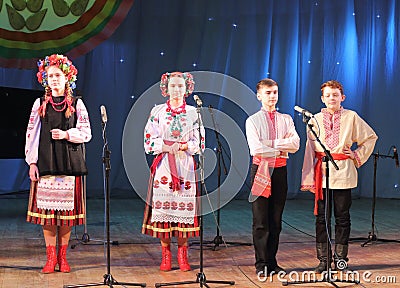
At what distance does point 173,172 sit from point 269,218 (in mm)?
712

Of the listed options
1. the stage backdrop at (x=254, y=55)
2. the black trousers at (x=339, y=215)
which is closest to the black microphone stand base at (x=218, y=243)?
the black trousers at (x=339, y=215)

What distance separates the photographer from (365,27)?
9500mm

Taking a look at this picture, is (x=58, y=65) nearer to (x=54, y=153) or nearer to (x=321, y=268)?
(x=54, y=153)

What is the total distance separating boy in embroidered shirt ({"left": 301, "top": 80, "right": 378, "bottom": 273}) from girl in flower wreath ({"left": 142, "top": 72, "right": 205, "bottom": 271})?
0.78m

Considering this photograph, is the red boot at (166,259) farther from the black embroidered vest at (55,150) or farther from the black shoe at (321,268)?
the black shoe at (321,268)

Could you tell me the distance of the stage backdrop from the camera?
9.46 meters

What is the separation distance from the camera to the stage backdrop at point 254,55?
9.46m

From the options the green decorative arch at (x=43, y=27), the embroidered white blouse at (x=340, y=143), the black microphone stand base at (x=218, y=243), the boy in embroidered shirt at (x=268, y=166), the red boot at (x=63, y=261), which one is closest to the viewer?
the boy in embroidered shirt at (x=268, y=166)

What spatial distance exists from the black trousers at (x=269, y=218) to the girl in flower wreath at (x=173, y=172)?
1.53ft

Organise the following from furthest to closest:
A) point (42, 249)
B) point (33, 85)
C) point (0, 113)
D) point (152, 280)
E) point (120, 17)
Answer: point (33, 85) → point (120, 17) → point (0, 113) → point (42, 249) → point (152, 280)

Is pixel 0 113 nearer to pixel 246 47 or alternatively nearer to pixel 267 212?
pixel 267 212

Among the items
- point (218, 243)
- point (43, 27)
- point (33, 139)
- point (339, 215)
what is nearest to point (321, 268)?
point (339, 215)

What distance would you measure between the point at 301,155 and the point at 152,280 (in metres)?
5.28

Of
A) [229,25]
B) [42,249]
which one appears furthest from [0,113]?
[229,25]
